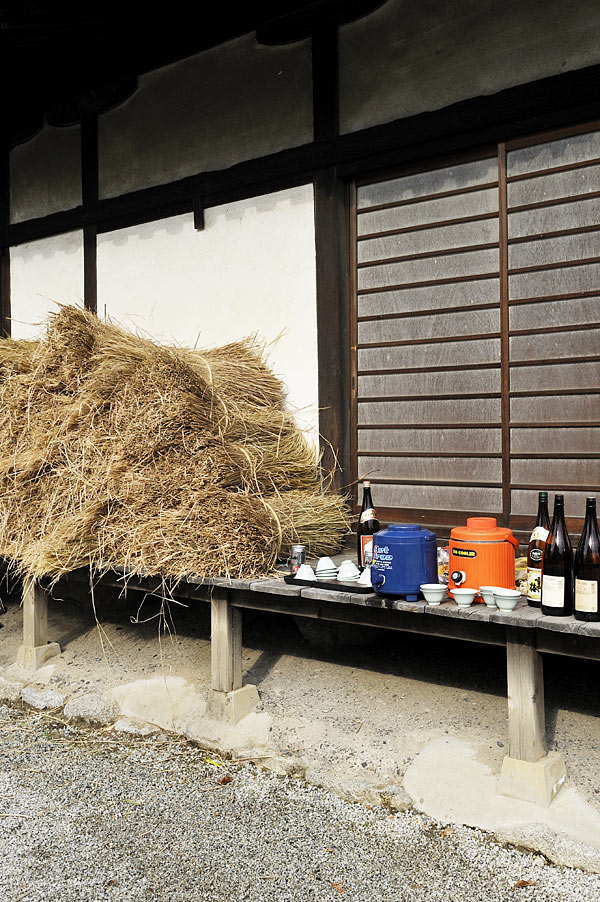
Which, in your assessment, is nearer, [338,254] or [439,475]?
[439,475]

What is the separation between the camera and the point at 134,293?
18.2 feet

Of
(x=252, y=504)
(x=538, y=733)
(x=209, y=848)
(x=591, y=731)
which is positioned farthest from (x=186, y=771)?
(x=591, y=731)

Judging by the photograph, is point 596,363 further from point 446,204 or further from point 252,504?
point 252,504

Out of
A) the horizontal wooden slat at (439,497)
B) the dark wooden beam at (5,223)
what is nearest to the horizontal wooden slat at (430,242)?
the horizontal wooden slat at (439,497)

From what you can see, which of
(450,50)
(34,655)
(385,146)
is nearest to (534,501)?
(385,146)

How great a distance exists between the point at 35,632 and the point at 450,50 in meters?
4.07

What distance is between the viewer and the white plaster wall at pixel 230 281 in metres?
4.73

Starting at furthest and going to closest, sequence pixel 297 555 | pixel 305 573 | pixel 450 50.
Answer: pixel 450 50 → pixel 297 555 → pixel 305 573

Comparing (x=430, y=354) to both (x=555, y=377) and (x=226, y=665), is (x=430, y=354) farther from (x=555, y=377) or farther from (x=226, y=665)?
(x=226, y=665)

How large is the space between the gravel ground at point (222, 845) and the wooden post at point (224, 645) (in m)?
0.39

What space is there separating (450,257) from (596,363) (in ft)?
3.39

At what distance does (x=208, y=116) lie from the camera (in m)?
5.15

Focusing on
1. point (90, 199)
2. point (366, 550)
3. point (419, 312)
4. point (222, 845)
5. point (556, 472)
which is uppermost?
point (90, 199)

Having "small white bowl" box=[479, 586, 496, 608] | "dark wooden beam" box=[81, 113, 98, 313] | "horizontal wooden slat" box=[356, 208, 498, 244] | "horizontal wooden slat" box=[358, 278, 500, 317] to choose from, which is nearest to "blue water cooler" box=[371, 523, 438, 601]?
"small white bowl" box=[479, 586, 496, 608]
